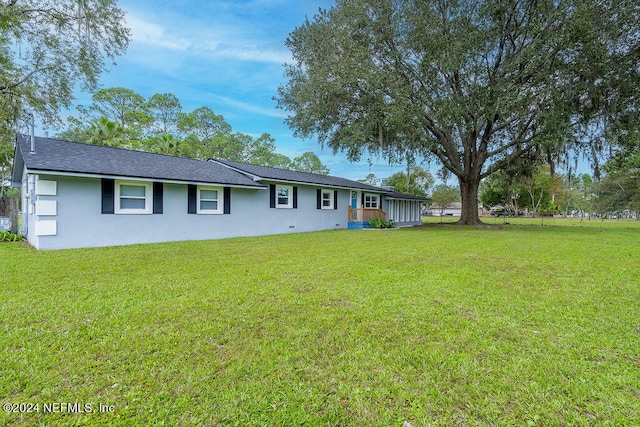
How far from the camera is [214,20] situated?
12.2 metres

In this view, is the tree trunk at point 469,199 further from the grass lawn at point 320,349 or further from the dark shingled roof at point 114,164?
the grass lawn at point 320,349

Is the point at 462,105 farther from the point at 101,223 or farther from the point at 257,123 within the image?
the point at 257,123

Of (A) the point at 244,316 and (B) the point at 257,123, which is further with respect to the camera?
(B) the point at 257,123

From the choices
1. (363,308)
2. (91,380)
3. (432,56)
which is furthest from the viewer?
(432,56)

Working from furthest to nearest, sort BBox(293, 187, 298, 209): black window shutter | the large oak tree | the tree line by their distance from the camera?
1. the tree line
2. BBox(293, 187, 298, 209): black window shutter
3. the large oak tree

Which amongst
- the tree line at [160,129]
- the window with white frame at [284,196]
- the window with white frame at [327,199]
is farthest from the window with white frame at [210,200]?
the tree line at [160,129]

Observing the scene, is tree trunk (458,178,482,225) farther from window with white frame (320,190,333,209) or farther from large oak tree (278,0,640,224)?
window with white frame (320,190,333,209)

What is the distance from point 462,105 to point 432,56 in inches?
→ 104

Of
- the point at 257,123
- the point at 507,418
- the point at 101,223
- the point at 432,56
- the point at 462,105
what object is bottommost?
the point at 507,418

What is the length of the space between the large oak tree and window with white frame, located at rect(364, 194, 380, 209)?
4146mm

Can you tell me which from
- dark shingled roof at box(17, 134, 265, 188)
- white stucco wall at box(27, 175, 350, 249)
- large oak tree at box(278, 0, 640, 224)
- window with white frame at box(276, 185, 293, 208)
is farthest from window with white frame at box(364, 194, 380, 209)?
dark shingled roof at box(17, 134, 265, 188)

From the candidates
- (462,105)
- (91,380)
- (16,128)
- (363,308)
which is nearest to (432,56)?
(462,105)

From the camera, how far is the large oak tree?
11922mm

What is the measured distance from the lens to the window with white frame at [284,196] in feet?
45.6
